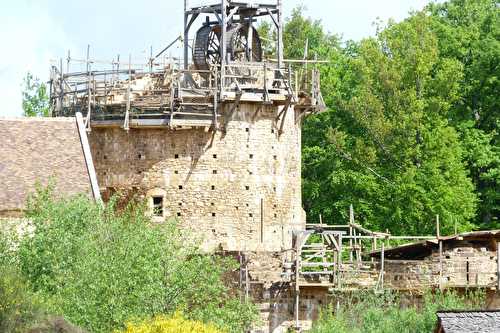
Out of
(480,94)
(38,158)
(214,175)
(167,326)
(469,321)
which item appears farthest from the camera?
(480,94)

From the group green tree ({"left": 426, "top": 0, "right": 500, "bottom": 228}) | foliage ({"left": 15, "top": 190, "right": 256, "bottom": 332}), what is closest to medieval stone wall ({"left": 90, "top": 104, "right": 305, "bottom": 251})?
foliage ({"left": 15, "top": 190, "right": 256, "bottom": 332})

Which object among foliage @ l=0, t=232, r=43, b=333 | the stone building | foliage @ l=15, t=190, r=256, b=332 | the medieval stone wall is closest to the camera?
foliage @ l=0, t=232, r=43, b=333

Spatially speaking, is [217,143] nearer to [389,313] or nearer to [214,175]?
[214,175]

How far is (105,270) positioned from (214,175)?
12.5 metres

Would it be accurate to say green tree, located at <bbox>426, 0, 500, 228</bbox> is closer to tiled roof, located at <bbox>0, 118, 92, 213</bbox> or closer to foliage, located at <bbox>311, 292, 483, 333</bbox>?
foliage, located at <bbox>311, 292, 483, 333</bbox>

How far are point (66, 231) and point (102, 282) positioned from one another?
1.82m

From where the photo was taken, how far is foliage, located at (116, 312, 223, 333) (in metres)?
35.6

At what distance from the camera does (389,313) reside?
46.8 m

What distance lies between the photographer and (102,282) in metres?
39.2

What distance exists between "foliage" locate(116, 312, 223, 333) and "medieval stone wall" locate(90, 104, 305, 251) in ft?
47.8

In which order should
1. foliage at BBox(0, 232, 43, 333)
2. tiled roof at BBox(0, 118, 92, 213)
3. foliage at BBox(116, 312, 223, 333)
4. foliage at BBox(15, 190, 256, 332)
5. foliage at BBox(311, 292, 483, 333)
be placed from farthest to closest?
1. foliage at BBox(311, 292, 483, 333)
2. tiled roof at BBox(0, 118, 92, 213)
3. foliage at BBox(15, 190, 256, 332)
4. foliage at BBox(116, 312, 223, 333)
5. foliage at BBox(0, 232, 43, 333)

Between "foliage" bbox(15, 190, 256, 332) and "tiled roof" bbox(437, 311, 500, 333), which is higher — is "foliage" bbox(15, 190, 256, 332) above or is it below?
above

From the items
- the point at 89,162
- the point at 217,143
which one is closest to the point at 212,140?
the point at 217,143

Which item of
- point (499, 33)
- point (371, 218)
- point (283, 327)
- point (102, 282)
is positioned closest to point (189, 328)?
point (102, 282)
